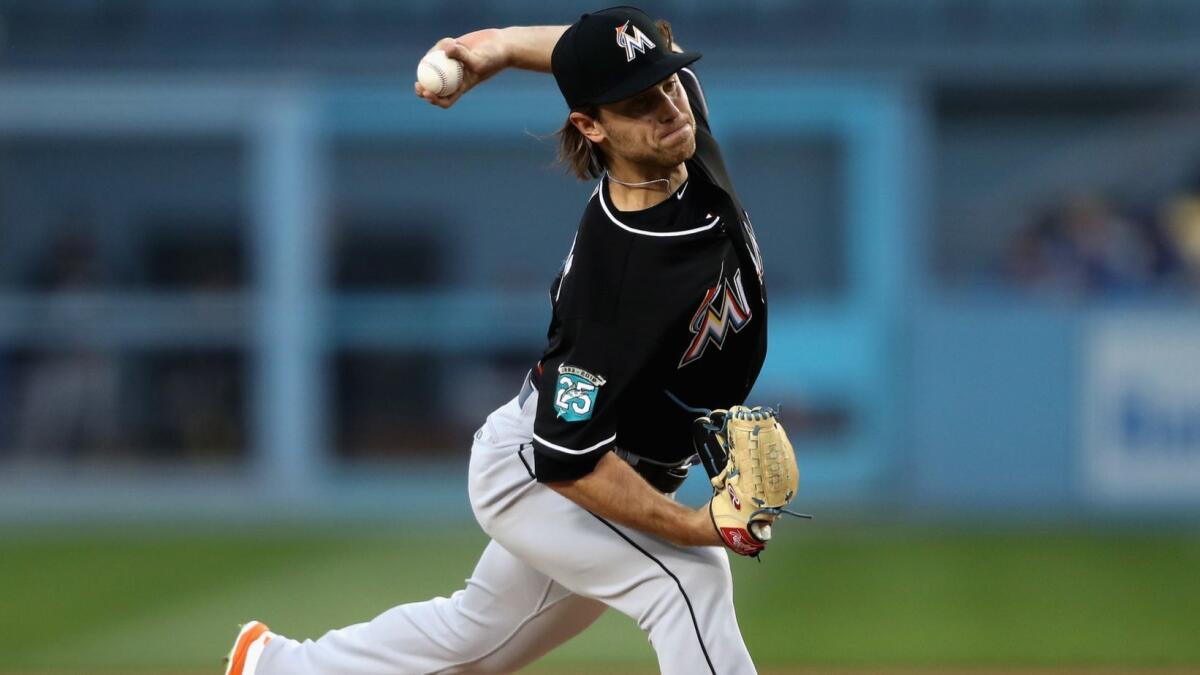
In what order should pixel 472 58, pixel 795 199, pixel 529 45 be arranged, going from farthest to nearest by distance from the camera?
pixel 795 199
pixel 529 45
pixel 472 58

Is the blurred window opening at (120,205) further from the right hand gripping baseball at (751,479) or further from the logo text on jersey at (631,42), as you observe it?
the right hand gripping baseball at (751,479)

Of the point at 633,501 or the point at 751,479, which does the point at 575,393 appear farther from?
the point at 751,479

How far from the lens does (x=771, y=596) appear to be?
823cm

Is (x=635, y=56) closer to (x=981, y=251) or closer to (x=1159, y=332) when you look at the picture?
(x=1159, y=332)

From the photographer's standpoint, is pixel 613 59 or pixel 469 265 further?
pixel 469 265

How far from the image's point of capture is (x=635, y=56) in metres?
3.58

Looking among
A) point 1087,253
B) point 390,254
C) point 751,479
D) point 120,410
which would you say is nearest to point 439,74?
point 751,479

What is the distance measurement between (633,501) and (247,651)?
43.2 inches

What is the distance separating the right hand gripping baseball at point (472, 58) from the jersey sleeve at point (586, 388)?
2.08 ft

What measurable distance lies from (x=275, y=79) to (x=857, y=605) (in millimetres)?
6534

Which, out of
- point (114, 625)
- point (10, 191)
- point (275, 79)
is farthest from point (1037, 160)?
point (114, 625)

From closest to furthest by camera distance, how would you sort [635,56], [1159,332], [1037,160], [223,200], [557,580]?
1. [635,56]
2. [557,580]
3. [1159,332]
4. [223,200]
5. [1037,160]

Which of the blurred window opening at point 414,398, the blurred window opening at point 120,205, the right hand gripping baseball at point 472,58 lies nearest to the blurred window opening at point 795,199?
the blurred window opening at point 414,398

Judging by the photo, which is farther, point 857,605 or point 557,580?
point 857,605
